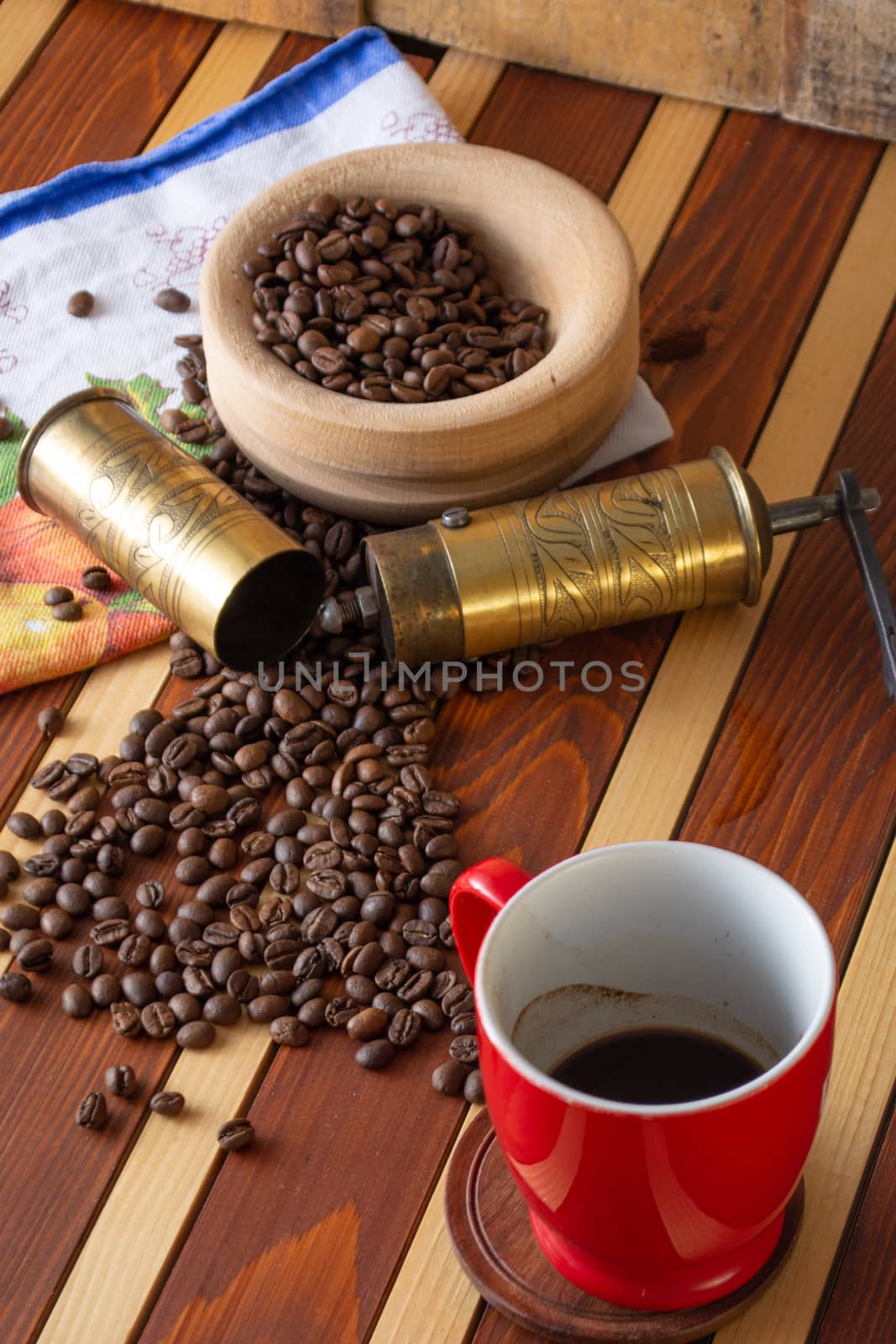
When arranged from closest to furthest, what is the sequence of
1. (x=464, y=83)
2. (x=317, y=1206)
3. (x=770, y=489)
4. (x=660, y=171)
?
(x=317, y=1206), (x=770, y=489), (x=660, y=171), (x=464, y=83)

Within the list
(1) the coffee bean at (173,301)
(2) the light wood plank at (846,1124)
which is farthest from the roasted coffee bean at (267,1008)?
(1) the coffee bean at (173,301)

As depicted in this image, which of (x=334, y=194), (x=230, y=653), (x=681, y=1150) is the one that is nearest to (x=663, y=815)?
(x=230, y=653)

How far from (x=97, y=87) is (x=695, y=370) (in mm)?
862

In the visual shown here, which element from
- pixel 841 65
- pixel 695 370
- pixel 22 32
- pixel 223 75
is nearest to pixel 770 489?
pixel 695 370

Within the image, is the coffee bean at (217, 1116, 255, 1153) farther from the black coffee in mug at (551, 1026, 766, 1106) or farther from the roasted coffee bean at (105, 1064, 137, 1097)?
the black coffee in mug at (551, 1026, 766, 1106)

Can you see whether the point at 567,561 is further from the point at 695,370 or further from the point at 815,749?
the point at 695,370

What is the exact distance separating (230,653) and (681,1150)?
2.30 ft

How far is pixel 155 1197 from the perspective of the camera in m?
1.01

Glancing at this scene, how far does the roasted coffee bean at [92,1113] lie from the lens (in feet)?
3.42

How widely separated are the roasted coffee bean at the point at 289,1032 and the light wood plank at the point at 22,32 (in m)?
1.28

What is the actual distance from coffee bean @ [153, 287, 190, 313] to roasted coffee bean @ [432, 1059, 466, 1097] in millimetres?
914

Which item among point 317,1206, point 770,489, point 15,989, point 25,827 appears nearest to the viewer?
point 317,1206

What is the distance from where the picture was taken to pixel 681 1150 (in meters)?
0.72

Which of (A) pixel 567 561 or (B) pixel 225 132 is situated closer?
(A) pixel 567 561
